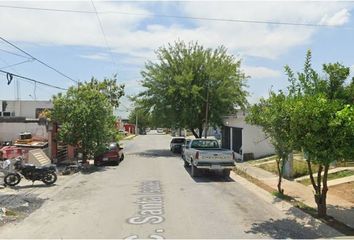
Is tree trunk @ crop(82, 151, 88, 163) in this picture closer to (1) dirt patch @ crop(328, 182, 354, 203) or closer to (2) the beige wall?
(2) the beige wall

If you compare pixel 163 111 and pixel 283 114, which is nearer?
pixel 283 114

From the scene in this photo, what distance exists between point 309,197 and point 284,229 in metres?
5.24

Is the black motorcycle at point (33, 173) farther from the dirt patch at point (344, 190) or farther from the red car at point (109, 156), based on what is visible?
the dirt patch at point (344, 190)

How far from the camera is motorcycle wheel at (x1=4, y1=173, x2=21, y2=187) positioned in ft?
63.5

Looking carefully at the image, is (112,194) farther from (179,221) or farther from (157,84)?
(157,84)

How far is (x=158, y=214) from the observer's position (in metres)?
Result: 13.0

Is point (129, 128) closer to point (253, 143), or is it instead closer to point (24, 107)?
point (24, 107)

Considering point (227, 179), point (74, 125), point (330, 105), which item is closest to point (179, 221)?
point (330, 105)

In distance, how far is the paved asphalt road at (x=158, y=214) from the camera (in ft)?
35.4

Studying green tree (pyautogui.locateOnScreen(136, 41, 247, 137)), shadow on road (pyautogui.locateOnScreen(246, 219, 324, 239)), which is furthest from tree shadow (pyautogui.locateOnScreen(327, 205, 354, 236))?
green tree (pyautogui.locateOnScreen(136, 41, 247, 137))

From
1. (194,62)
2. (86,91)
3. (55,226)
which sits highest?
(194,62)

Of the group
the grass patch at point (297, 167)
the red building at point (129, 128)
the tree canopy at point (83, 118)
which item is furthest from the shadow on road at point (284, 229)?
the red building at point (129, 128)

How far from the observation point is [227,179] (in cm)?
2248

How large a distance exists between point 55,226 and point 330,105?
7313 millimetres
